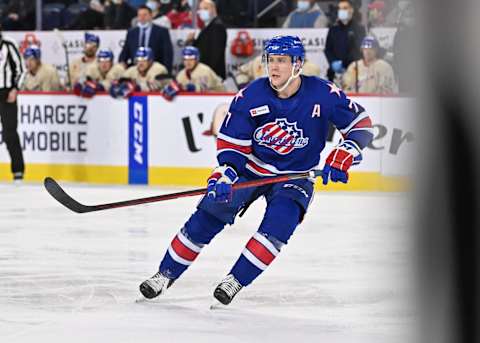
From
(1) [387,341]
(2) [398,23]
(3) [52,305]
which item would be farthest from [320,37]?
A: (2) [398,23]

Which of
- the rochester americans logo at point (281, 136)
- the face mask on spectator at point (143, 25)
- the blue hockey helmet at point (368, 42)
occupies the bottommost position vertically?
the face mask on spectator at point (143, 25)

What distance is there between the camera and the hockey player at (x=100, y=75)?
1012cm

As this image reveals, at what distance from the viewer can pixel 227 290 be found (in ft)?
12.0

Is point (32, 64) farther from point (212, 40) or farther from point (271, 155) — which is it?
point (271, 155)

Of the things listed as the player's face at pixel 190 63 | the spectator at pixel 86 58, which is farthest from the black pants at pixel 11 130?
the player's face at pixel 190 63

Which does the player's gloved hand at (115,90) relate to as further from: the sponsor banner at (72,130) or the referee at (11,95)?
the referee at (11,95)

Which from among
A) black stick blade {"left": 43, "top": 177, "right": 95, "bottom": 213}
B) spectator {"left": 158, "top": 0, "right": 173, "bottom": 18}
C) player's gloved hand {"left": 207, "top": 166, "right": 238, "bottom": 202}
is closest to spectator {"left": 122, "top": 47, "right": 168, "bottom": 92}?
spectator {"left": 158, "top": 0, "right": 173, "bottom": 18}

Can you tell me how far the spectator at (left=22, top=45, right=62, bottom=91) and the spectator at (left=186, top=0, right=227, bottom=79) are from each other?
152cm

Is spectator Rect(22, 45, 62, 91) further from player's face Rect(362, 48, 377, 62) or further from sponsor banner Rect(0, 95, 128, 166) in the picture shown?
player's face Rect(362, 48, 377, 62)

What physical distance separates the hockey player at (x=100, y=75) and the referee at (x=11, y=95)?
1.85 ft

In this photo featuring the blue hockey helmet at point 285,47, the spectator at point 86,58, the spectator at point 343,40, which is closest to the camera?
the blue hockey helmet at point 285,47

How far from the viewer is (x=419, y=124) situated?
582mm

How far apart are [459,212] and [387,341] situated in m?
2.48

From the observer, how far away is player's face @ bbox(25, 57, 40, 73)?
10648mm
